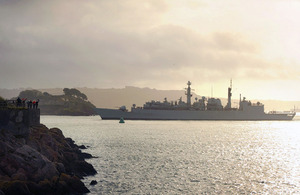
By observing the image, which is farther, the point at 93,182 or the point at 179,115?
the point at 179,115

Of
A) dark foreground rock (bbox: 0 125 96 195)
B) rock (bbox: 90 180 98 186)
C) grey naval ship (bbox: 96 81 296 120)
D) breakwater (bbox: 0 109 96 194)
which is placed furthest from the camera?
grey naval ship (bbox: 96 81 296 120)

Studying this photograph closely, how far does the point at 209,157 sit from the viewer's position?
1395 inches

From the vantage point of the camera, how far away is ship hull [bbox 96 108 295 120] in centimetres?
12214

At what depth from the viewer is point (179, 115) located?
409ft

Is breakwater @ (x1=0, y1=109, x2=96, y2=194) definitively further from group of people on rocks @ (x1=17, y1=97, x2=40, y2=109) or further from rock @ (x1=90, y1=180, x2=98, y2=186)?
group of people on rocks @ (x1=17, y1=97, x2=40, y2=109)

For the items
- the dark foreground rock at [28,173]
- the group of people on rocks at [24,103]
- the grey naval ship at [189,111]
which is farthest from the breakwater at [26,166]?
the grey naval ship at [189,111]

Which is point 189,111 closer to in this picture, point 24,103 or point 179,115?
point 179,115

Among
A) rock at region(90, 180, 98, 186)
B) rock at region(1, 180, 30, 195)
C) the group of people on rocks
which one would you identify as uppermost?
the group of people on rocks

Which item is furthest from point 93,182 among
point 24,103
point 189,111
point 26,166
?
point 189,111

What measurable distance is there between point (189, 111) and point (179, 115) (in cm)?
401

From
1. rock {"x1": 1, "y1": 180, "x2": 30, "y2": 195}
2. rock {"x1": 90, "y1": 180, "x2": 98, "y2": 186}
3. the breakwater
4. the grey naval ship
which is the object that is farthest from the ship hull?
rock {"x1": 1, "y1": 180, "x2": 30, "y2": 195}

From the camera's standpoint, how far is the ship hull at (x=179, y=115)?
12214cm

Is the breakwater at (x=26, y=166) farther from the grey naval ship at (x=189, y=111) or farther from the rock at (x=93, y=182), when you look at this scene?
the grey naval ship at (x=189, y=111)

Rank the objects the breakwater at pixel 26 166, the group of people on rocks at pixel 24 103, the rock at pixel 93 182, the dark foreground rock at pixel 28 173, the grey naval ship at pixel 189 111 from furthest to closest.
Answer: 1. the grey naval ship at pixel 189 111
2. the group of people on rocks at pixel 24 103
3. the rock at pixel 93 182
4. the breakwater at pixel 26 166
5. the dark foreground rock at pixel 28 173
